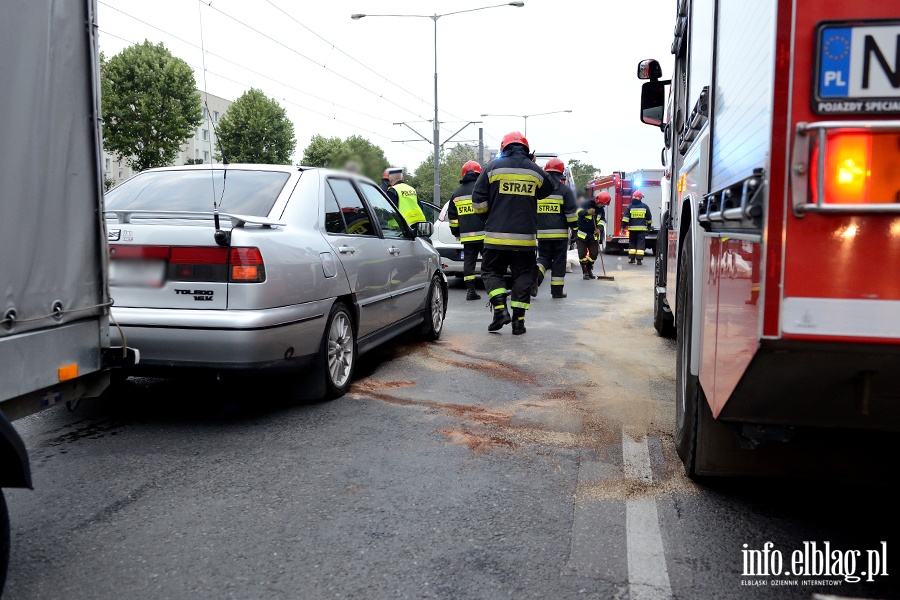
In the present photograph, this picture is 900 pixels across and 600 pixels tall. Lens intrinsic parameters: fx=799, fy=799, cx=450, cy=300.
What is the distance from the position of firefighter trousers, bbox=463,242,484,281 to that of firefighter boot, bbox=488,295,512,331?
2.94 metres

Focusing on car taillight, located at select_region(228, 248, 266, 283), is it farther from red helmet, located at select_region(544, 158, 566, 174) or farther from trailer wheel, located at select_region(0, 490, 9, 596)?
red helmet, located at select_region(544, 158, 566, 174)

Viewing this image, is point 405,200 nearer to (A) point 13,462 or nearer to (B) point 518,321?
(B) point 518,321

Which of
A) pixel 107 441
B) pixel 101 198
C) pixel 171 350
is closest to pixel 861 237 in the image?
pixel 101 198

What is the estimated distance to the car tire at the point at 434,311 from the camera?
7.71 m

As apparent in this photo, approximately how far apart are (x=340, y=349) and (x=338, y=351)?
0.9 inches

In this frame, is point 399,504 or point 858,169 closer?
point 858,169

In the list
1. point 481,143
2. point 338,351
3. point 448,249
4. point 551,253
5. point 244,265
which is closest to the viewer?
point 244,265

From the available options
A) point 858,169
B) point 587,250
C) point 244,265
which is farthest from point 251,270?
point 587,250

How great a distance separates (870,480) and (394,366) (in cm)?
410

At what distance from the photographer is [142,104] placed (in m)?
24.5

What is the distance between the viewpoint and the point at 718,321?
2795 millimetres

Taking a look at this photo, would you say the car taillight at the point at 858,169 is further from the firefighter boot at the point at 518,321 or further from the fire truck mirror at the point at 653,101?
the firefighter boot at the point at 518,321

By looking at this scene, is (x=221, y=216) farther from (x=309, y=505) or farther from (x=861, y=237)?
(x=861, y=237)

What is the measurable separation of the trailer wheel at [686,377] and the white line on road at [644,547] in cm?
25
